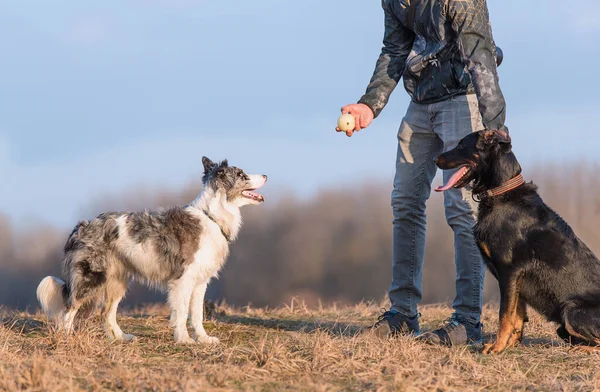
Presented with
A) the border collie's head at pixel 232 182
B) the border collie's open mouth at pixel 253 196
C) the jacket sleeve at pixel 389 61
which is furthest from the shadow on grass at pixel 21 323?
the jacket sleeve at pixel 389 61

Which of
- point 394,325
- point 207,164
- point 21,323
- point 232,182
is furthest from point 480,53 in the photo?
point 21,323

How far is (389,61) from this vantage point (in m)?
6.39

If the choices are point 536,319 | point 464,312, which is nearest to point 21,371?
point 464,312

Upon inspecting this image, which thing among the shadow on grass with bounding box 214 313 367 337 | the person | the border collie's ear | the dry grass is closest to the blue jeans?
the person

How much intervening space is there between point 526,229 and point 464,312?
1.03 m

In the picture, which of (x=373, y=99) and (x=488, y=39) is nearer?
(x=488, y=39)

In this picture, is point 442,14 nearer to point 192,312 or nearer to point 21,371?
point 192,312

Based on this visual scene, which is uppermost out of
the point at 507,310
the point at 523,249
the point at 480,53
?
the point at 480,53

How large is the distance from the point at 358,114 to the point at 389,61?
0.72 meters

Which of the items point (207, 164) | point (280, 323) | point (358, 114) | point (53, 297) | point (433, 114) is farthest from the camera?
point (280, 323)

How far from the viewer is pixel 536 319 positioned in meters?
7.04

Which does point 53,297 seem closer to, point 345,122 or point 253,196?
point 253,196

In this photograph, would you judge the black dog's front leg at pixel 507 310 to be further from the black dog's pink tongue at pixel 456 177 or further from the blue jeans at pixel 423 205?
the black dog's pink tongue at pixel 456 177

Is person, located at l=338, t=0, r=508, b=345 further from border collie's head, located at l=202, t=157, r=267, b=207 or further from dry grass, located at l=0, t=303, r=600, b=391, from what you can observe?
border collie's head, located at l=202, t=157, r=267, b=207
